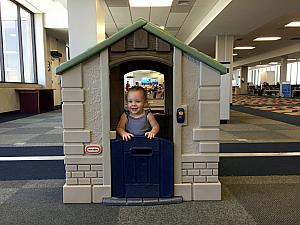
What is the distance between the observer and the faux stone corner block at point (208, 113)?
6.98ft

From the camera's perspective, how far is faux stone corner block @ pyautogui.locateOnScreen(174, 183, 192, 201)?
86.2 inches

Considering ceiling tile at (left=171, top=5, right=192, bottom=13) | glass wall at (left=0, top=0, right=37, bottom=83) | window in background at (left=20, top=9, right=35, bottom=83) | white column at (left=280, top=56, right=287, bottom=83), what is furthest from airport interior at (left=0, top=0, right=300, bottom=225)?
white column at (left=280, top=56, right=287, bottom=83)

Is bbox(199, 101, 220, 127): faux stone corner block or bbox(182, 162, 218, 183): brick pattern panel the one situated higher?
bbox(199, 101, 220, 127): faux stone corner block

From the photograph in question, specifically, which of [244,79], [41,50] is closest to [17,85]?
[41,50]

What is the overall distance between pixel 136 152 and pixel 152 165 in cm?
16

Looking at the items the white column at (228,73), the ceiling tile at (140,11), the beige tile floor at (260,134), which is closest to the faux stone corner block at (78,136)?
the beige tile floor at (260,134)

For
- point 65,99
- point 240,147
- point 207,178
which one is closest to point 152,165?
point 207,178

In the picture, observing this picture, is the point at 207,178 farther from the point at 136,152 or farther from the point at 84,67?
the point at 84,67

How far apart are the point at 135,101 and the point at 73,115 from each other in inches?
20.6

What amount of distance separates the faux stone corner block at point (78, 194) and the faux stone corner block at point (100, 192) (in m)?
0.04

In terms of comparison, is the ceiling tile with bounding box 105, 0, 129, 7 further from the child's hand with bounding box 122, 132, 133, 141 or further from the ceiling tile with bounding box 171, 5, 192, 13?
the child's hand with bounding box 122, 132, 133, 141

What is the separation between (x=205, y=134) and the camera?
7.06 ft

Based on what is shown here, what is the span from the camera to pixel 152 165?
2156 millimetres

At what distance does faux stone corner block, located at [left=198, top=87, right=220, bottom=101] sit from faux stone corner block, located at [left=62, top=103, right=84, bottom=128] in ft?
3.03
